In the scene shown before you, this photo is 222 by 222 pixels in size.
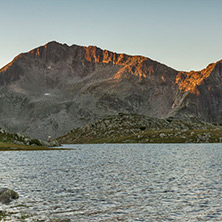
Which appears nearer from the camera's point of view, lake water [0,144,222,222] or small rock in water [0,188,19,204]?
lake water [0,144,222,222]

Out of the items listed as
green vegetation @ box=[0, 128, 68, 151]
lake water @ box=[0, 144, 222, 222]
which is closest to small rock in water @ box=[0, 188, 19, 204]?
lake water @ box=[0, 144, 222, 222]

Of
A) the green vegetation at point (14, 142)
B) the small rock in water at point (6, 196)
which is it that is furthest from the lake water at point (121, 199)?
the green vegetation at point (14, 142)

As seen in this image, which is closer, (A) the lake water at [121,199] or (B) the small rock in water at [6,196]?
(A) the lake water at [121,199]

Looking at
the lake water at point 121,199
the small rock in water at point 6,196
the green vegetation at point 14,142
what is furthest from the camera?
the green vegetation at point 14,142

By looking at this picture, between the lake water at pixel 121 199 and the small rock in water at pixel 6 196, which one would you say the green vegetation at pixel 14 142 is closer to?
the lake water at pixel 121 199

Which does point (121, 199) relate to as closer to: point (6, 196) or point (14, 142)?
point (6, 196)

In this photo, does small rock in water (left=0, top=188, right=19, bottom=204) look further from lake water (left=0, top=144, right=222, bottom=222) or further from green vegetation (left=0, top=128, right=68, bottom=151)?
green vegetation (left=0, top=128, right=68, bottom=151)

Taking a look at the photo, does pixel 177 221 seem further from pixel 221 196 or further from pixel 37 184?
pixel 37 184

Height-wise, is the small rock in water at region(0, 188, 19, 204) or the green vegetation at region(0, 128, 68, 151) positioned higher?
the small rock in water at region(0, 188, 19, 204)

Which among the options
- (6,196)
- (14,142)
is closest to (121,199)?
(6,196)

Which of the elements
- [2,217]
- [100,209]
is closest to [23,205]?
[2,217]

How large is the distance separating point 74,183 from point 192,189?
17512 millimetres

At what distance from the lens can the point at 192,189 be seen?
40125mm

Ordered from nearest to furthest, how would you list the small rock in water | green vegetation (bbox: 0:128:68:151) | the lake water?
the lake water
the small rock in water
green vegetation (bbox: 0:128:68:151)
